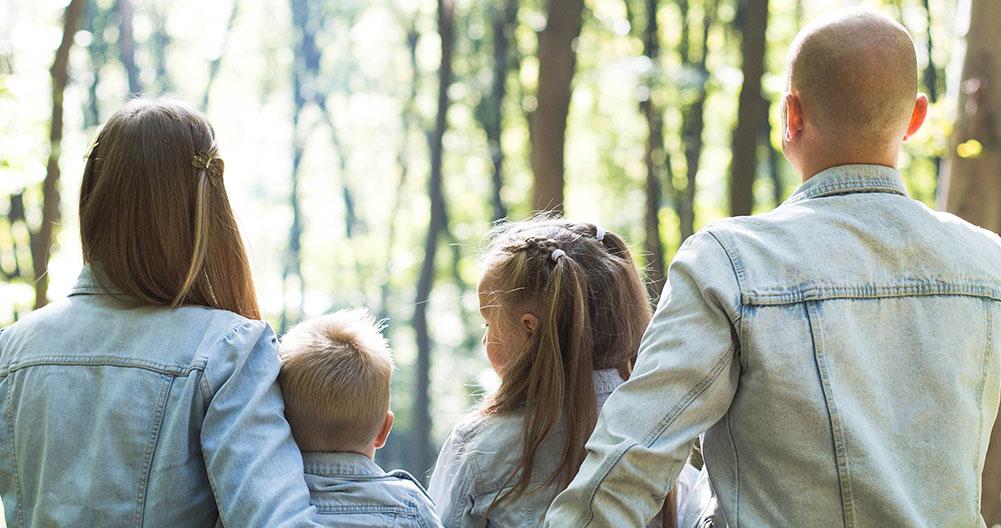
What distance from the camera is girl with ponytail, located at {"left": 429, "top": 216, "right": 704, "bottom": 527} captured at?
2613mm

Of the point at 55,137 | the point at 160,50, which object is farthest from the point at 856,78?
the point at 160,50

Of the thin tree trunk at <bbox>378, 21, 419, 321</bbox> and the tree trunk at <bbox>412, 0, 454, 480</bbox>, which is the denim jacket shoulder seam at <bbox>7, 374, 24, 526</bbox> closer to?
the tree trunk at <bbox>412, 0, 454, 480</bbox>

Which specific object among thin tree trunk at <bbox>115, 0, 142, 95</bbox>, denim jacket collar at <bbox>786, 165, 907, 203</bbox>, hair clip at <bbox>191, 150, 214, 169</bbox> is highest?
thin tree trunk at <bbox>115, 0, 142, 95</bbox>

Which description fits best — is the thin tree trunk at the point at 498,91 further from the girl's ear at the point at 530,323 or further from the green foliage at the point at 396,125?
the girl's ear at the point at 530,323

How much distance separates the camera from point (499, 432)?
267 cm

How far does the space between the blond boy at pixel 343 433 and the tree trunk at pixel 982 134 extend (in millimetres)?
3431

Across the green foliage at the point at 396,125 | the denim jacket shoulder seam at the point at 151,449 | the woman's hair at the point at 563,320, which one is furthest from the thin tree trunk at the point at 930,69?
the denim jacket shoulder seam at the point at 151,449

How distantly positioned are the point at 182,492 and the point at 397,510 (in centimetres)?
50

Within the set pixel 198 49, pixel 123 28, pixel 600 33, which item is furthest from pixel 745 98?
pixel 198 49

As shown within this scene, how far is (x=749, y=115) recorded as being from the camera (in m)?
8.61

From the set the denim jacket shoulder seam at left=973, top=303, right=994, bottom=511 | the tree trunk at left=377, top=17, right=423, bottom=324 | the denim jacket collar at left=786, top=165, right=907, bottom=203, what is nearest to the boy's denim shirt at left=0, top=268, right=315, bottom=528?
the denim jacket collar at left=786, top=165, right=907, bottom=203

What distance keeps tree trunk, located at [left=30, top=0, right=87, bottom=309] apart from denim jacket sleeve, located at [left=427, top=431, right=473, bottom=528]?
6003 millimetres

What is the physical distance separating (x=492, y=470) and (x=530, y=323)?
380 millimetres

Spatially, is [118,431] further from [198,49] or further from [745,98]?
[198,49]
